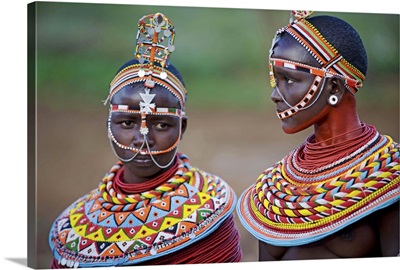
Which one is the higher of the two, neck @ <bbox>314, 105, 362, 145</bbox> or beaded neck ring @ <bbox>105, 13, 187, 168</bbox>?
beaded neck ring @ <bbox>105, 13, 187, 168</bbox>

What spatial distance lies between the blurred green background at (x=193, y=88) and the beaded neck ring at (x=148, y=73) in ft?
0.26

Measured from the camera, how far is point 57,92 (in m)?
7.43

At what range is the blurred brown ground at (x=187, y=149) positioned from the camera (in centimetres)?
744

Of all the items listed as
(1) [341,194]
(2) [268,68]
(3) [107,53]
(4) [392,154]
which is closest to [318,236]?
(1) [341,194]

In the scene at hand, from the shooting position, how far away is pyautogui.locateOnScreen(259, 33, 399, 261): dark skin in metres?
7.38

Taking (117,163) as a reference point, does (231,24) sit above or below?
above

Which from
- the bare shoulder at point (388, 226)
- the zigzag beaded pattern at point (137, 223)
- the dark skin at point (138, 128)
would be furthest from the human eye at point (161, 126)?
the bare shoulder at point (388, 226)

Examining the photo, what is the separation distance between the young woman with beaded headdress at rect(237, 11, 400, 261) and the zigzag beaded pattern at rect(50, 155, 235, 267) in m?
0.47

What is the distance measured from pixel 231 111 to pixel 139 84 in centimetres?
84

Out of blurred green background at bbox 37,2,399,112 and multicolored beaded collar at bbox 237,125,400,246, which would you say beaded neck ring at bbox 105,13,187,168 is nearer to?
blurred green background at bbox 37,2,399,112

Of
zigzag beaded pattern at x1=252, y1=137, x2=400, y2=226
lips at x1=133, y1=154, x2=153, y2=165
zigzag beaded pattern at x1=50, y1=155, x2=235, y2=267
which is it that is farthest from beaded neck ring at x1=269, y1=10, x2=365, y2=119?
lips at x1=133, y1=154, x2=153, y2=165

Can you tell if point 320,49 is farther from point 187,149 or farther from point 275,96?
point 187,149

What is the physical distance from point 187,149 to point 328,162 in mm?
1133

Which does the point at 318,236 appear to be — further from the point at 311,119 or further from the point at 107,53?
the point at 107,53
